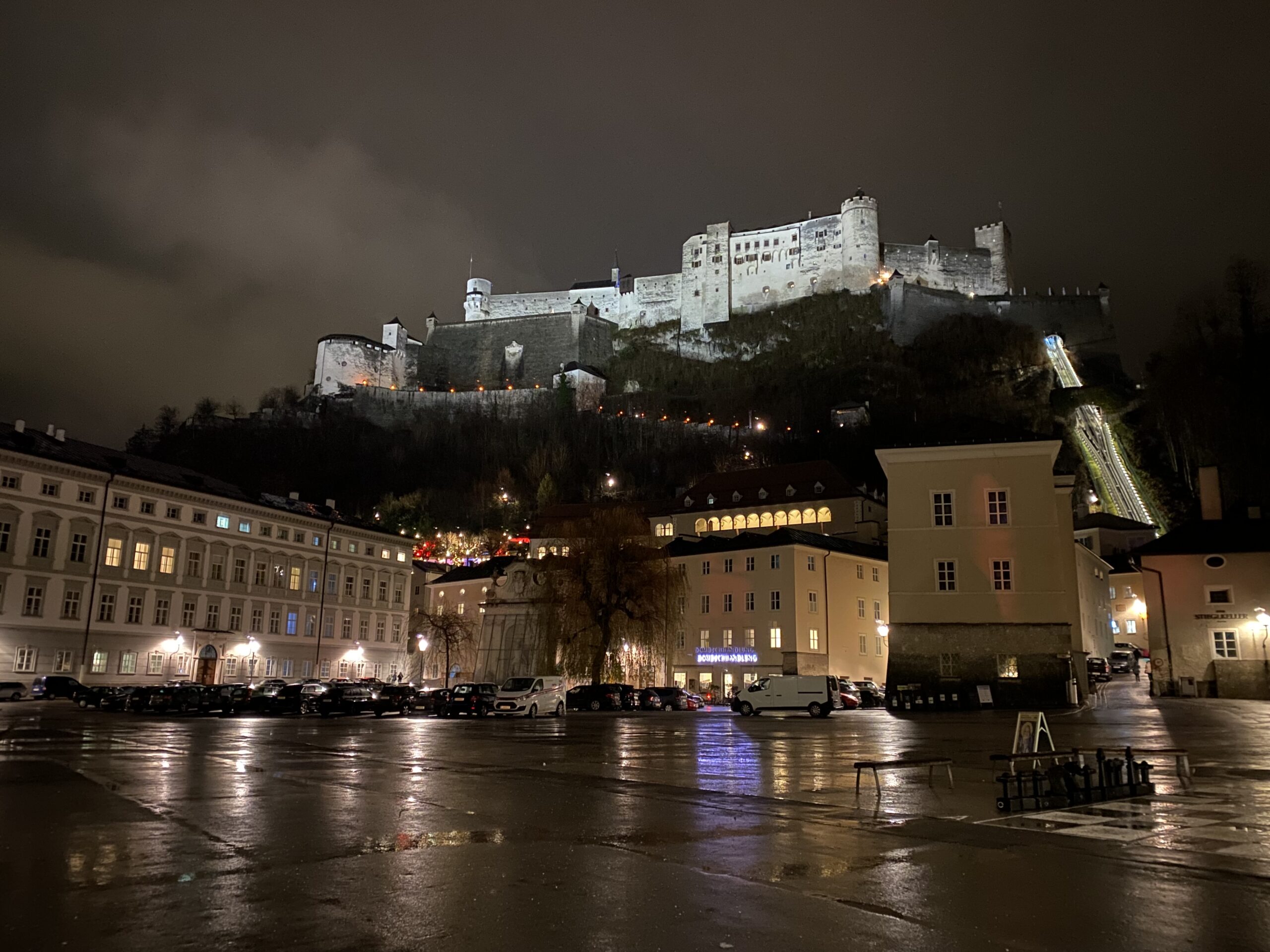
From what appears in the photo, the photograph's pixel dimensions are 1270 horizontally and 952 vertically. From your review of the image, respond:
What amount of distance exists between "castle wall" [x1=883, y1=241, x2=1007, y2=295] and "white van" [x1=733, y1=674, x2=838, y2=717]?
113 meters

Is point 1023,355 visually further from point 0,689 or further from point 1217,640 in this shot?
point 0,689

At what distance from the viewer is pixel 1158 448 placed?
9600 centimetres

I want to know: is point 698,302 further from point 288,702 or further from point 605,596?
point 288,702

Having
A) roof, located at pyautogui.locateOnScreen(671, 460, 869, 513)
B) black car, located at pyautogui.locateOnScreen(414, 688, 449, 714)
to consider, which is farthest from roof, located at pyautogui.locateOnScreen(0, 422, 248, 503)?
roof, located at pyautogui.locateOnScreen(671, 460, 869, 513)

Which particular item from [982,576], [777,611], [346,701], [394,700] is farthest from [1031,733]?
[777,611]

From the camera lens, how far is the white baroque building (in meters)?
139

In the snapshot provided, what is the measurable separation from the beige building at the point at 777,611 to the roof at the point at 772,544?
3.2 inches

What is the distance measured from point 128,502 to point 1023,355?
104639 millimetres

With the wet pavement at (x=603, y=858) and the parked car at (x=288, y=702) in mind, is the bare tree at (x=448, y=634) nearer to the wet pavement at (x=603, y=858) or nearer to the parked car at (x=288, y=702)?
the parked car at (x=288, y=702)

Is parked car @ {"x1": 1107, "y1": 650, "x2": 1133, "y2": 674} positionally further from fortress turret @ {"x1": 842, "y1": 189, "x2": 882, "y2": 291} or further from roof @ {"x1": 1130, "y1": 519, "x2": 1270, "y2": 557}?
fortress turret @ {"x1": 842, "y1": 189, "x2": 882, "y2": 291}

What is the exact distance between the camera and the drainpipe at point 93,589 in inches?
2023

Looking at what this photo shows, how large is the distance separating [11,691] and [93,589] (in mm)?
8958

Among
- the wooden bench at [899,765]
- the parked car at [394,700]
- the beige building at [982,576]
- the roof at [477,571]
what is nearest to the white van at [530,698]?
the parked car at [394,700]

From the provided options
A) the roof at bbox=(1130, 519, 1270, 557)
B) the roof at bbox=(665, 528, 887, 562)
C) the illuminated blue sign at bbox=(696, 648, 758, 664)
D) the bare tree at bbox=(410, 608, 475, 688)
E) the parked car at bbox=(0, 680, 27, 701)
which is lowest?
the parked car at bbox=(0, 680, 27, 701)
